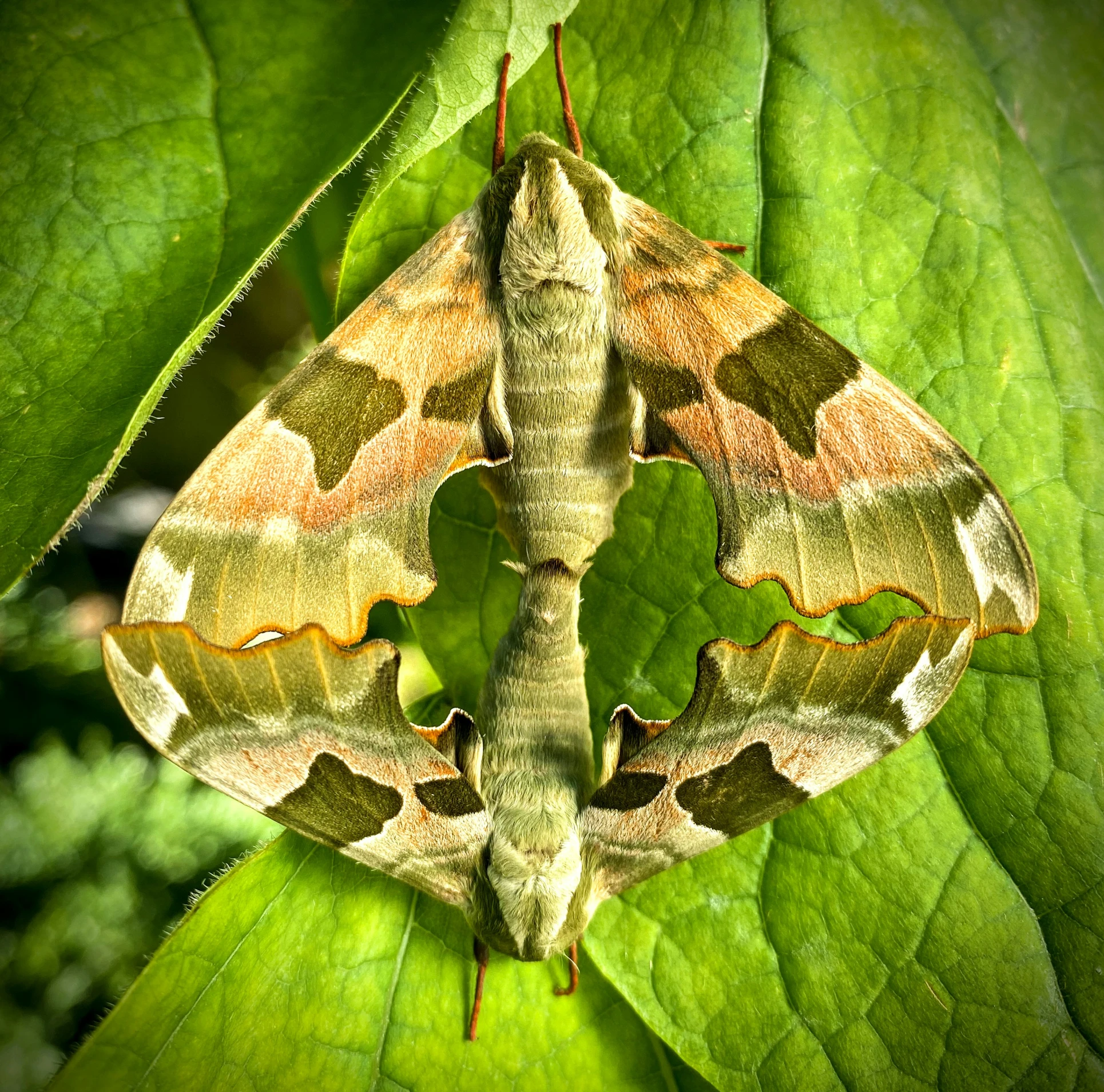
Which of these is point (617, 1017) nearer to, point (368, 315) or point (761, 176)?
point (368, 315)

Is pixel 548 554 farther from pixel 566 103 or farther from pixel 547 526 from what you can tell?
pixel 566 103

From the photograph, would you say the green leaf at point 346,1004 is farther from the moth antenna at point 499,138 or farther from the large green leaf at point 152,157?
the moth antenna at point 499,138

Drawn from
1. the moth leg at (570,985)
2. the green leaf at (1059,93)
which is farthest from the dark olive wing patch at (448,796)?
the green leaf at (1059,93)

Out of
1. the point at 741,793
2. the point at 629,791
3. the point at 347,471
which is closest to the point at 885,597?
the point at 741,793

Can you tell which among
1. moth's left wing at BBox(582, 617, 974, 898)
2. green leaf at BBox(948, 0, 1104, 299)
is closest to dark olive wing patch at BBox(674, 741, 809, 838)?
moth's left wing at BBox(582, 617, 974, 898)

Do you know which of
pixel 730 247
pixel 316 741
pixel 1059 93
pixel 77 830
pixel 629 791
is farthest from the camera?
pixel 77 830

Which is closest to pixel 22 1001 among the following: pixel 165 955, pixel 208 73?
pixel 165 955

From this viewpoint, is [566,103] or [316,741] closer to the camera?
[316,741]

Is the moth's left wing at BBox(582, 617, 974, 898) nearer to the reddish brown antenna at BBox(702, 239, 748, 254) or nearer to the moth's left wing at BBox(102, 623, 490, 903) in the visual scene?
the moth's left wing at BBox(102, 623, 490, 903)
